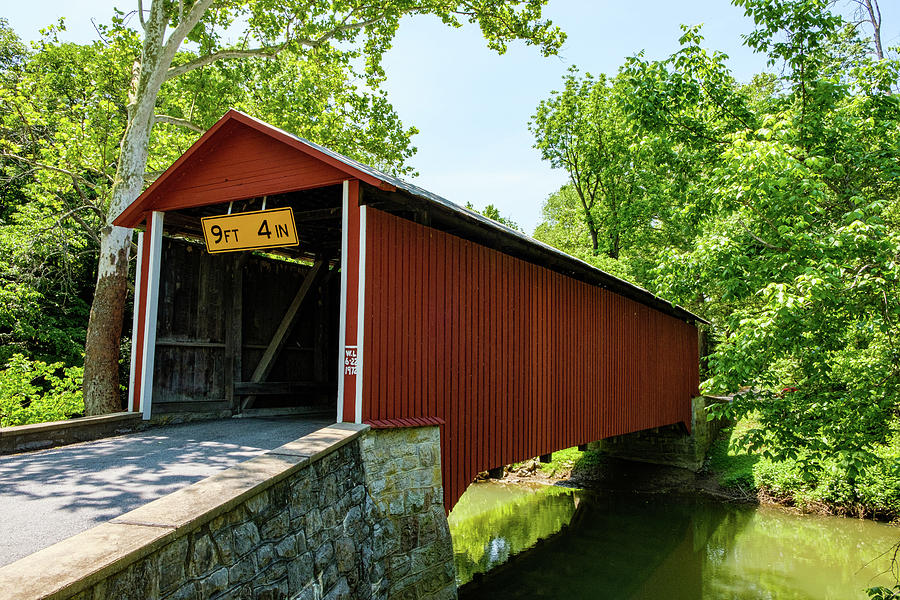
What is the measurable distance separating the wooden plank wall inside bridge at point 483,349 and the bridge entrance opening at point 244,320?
1277mm

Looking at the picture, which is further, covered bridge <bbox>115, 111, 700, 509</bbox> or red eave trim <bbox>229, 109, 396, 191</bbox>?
covered bridge <bbox>115, 111, 700, 509</bbox>

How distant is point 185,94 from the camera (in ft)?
41.9

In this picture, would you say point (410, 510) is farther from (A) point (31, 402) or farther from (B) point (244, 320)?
(A) point (31, 402)

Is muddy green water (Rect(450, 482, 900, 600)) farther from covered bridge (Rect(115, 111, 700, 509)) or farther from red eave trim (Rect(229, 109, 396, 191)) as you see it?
red eave trim (Rect(229, 109, 396, 191))

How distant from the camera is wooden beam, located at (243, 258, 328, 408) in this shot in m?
6.73

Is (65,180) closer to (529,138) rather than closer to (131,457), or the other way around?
(131,457)

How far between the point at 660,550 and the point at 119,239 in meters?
9.04

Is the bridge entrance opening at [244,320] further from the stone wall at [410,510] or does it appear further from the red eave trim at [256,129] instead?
the stone wall at [410,510]

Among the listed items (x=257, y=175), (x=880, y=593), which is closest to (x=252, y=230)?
(x=257, y=175)

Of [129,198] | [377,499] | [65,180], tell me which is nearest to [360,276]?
[377,499]

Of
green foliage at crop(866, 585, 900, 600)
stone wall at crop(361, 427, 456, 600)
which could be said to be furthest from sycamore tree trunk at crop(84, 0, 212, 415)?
green foliage at crop(866, 585, 900, 600)

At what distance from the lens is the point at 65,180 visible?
950cm

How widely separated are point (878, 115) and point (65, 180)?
11.5m

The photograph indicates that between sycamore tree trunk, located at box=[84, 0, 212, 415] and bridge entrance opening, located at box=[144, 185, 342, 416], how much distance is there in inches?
51.4
